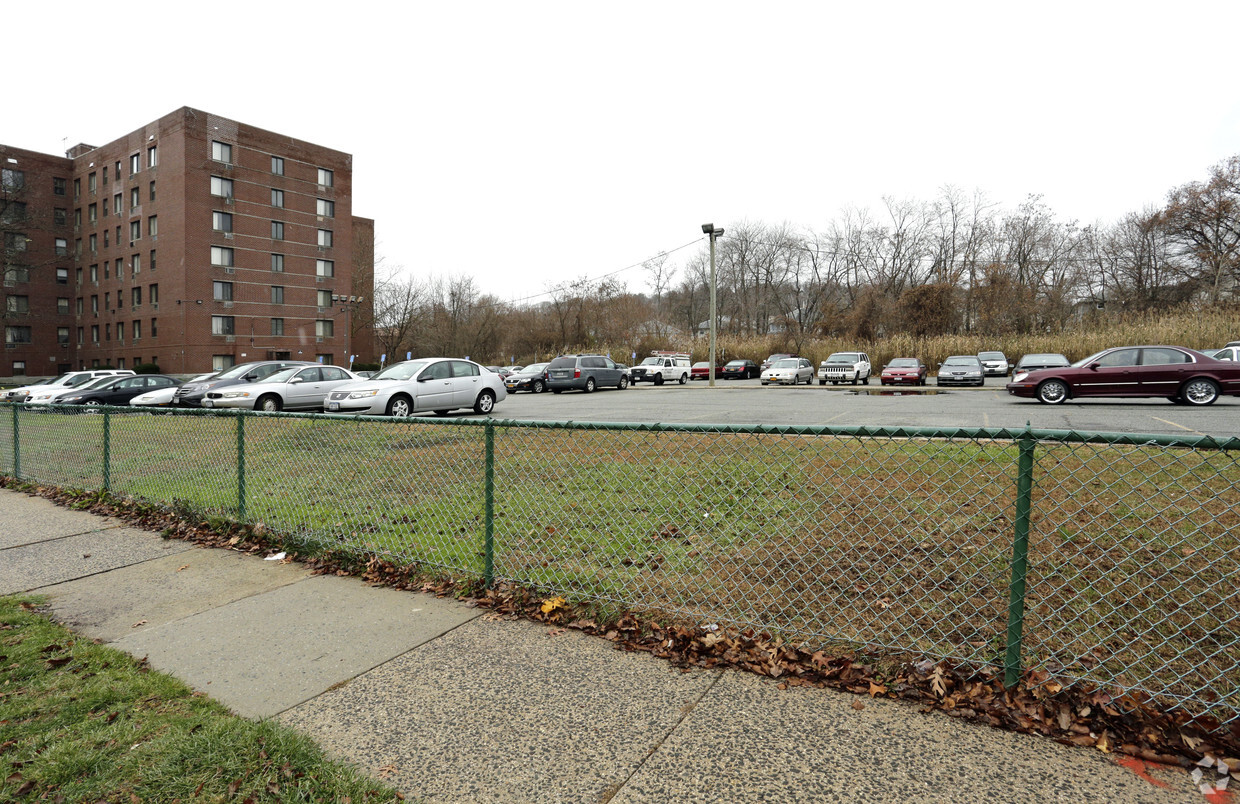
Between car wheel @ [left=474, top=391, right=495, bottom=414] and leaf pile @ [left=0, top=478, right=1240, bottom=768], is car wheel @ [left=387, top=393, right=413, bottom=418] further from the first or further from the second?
leaf pile @ [left=0, top=478, right=1240, bottom=768]

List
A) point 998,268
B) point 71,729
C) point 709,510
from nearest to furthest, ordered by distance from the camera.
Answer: point 71,729 < point 709,510 < point 998,268

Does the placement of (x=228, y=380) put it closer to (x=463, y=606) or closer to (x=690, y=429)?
(x=463, y=606)

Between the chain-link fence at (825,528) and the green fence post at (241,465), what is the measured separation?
21mm

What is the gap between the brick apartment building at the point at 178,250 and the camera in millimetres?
46344

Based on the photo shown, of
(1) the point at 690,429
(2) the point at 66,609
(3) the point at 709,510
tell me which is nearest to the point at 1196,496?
(3) the point at 709,510

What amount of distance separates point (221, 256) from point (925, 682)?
56370mm

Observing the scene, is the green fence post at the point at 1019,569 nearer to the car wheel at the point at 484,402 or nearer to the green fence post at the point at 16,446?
the green fence post at the point at 16,446

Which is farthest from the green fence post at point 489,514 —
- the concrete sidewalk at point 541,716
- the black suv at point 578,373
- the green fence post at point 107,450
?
the black suv at point 578,373

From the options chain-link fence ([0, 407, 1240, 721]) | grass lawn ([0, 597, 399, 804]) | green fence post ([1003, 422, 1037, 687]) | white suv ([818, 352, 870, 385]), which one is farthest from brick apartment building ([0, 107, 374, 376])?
green fence post ([1003, 422, 1037, 687])

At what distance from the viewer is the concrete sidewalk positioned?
7.77 feet

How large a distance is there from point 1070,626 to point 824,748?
6.03 ft

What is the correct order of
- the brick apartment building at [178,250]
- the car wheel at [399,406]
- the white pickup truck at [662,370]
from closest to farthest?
the car wheel at [399,406] → the white pickup truck at [662,370] → the brick apartment building at [178,250]

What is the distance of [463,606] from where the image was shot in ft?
13.9

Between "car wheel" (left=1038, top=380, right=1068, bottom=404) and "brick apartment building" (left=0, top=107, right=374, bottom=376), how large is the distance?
51.1 metres
